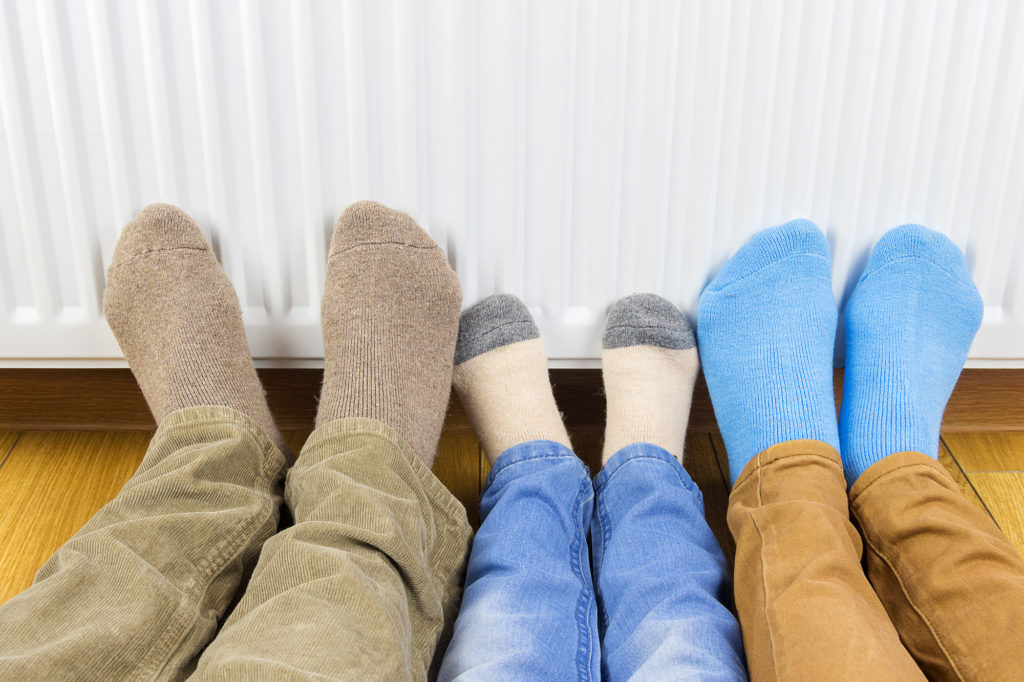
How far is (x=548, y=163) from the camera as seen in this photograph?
27.8 inches

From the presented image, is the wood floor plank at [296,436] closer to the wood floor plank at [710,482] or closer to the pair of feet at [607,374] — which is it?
the pair of feet at [607,374]

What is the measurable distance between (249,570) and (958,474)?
74cm

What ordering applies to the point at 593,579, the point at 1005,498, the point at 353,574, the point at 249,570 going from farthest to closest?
1. the point at 1005,498
2. the point at 593,579
3. the point at 249,570
4. the point at 353,574

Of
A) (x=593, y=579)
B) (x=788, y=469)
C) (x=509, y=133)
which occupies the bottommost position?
(x=593, y=579)

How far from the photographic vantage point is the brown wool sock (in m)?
0.72

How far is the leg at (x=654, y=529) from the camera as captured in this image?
21.9 inches

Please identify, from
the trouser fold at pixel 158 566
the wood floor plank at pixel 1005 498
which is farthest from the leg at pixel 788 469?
the trouser fold at pixel 158 566

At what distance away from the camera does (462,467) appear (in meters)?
0.89

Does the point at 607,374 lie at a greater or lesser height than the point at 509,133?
lesser

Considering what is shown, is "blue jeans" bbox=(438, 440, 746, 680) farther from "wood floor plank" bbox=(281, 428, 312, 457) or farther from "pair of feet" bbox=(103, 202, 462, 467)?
"wood floor plank" bbox=(281, 428, 312, 457)

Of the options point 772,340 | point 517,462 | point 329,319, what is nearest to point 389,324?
point 329,319

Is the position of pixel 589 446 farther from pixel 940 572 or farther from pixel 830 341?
pixel 940 572

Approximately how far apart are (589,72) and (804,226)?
254 mm

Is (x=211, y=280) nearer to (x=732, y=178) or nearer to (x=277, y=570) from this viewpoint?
(x=277, y=570)
